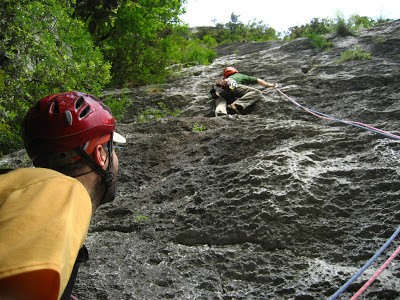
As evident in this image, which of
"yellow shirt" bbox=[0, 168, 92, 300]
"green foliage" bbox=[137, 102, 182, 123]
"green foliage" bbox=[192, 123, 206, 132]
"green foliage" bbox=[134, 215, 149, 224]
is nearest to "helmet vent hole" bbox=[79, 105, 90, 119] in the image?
"yellow shirt" bbox=[0, 168, 92, 300]

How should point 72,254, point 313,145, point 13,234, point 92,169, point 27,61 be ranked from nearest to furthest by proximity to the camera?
point 13,234
point 72,254
point 92,169
point 313,145
point 27,61

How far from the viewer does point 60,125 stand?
2195 mm

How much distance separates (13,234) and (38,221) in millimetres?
84

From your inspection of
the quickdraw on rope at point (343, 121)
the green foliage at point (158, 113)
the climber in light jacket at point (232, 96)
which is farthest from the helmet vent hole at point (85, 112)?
the green foliage at point (158, 113)

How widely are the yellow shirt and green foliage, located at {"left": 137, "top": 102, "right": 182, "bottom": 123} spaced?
6.07m

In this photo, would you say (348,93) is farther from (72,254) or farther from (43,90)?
(72,254)

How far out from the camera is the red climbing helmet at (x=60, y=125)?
2178 mm

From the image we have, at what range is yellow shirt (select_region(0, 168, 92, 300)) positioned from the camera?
1116 millimetres

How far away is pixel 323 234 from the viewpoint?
9.82ft

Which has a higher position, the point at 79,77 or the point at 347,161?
the point at 79,77

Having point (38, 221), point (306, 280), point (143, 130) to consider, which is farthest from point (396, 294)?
point (143, 130)

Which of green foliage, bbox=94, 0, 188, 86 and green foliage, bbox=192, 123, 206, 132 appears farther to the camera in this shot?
green foliage, bbox=94, 0, 188, 86

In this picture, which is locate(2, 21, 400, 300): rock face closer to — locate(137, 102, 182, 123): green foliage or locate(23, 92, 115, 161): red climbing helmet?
locate(23, 92, 115, 161): red climbing helmet

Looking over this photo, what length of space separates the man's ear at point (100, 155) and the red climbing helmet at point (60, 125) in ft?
0.26
